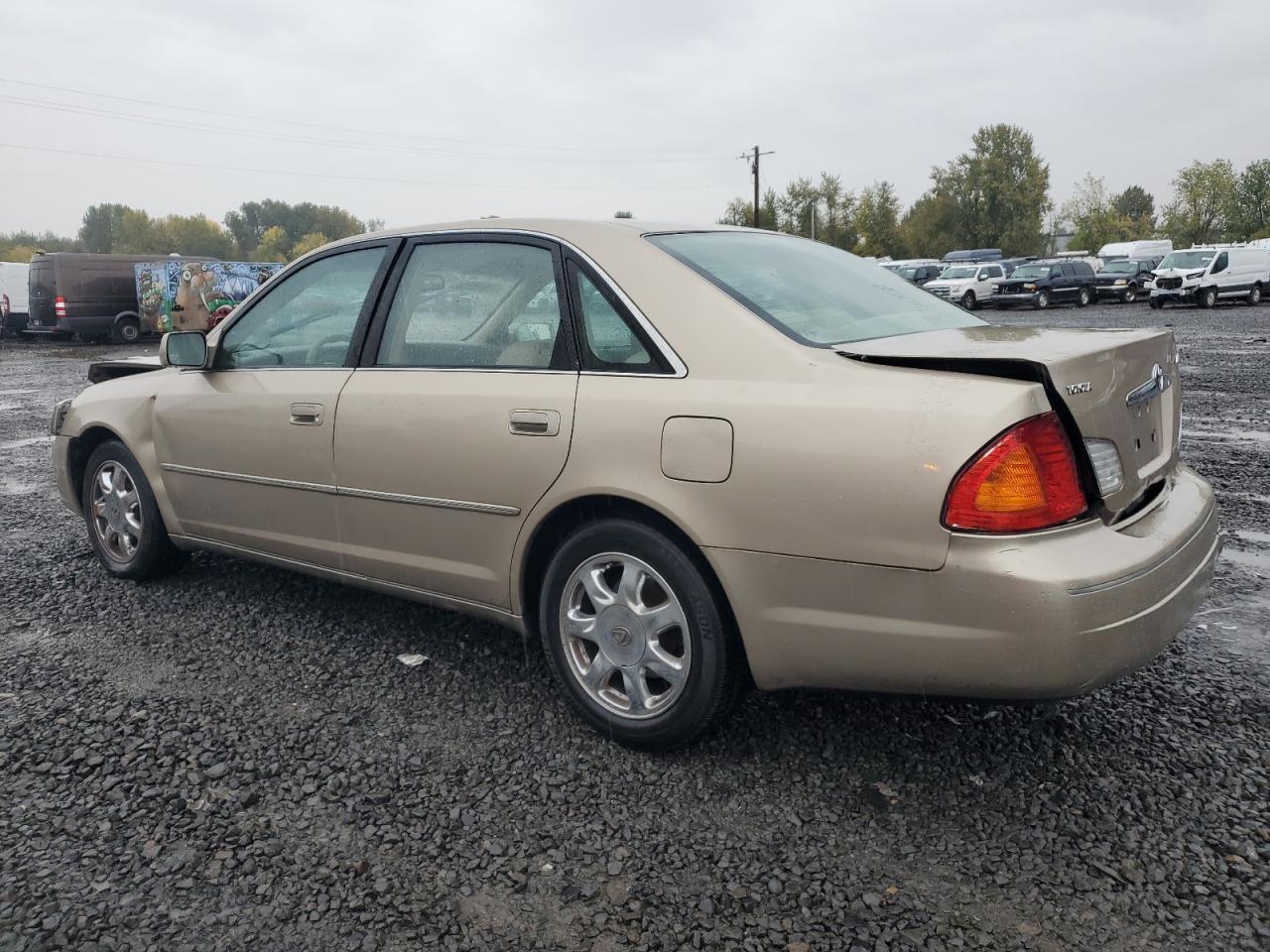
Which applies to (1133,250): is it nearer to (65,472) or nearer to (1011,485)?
(65,472)

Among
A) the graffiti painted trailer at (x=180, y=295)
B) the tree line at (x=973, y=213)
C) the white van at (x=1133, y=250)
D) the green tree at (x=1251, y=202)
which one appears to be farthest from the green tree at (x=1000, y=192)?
the graffiti painted trailer at (x=180, y=295)

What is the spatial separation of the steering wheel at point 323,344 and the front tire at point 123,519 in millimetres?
1184

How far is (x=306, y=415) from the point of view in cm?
376

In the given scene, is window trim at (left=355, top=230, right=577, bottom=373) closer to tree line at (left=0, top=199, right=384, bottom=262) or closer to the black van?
the black van

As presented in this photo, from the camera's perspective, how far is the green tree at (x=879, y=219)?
78.1 meters

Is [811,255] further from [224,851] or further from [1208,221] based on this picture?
[1208,221]

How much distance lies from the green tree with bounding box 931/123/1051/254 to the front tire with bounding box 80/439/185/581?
82.8 metres

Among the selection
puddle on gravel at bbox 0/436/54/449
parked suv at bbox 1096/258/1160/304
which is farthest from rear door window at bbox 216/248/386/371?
parked suv at bbox 1096/258/1160/304

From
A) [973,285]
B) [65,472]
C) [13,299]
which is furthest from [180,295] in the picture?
[973,285]

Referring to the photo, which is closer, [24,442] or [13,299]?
[24,442]

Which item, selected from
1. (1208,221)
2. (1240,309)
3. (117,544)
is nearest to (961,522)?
(117,544)

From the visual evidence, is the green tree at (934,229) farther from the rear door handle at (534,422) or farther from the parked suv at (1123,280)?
the rear door handle at (534,422)

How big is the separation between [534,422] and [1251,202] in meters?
81.1

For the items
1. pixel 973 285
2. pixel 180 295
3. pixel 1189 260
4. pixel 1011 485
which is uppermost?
pixel 180 295
